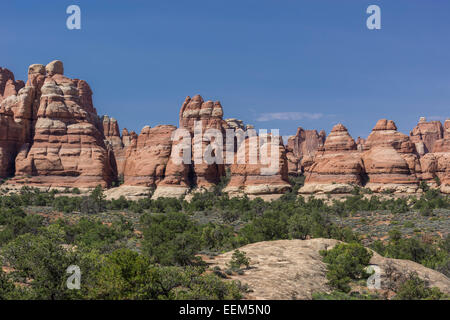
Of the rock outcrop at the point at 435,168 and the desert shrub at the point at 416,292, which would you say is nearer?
the desert shrub at the point at 416,292

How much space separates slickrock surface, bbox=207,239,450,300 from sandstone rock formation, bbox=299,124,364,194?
45.6 meters

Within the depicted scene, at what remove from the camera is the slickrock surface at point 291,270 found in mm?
20328

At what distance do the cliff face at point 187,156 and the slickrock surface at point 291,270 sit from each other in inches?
1818

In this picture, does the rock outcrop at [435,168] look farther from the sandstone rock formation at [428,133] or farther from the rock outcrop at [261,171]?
the sandstone rock formation at [428,133]

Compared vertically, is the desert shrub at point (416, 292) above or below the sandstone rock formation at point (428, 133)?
below

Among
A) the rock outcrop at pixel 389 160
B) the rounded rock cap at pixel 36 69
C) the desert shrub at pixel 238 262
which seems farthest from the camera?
the rounded rock cap at pixel 36 69

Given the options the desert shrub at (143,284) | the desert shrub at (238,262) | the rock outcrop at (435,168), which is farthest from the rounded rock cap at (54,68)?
the desert shrub at (143,284)

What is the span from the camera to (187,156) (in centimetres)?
8169

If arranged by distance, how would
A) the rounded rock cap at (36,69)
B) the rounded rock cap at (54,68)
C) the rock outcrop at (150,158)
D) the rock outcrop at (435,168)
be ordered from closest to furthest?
the rock outcrop at (150,158)
the rock outcrop at (435,168)
the rounded rock cap at (36,69)
the rounded rock cap at (54,68)

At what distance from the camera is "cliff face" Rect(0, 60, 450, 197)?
7744 centimetres

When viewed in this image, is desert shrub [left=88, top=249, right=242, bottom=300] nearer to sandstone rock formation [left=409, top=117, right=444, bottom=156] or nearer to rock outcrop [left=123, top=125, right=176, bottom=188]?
rock outcrop [left=123, top=125, right=176, bottom=188]

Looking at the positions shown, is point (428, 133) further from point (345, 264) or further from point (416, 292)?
point (416, 292)
